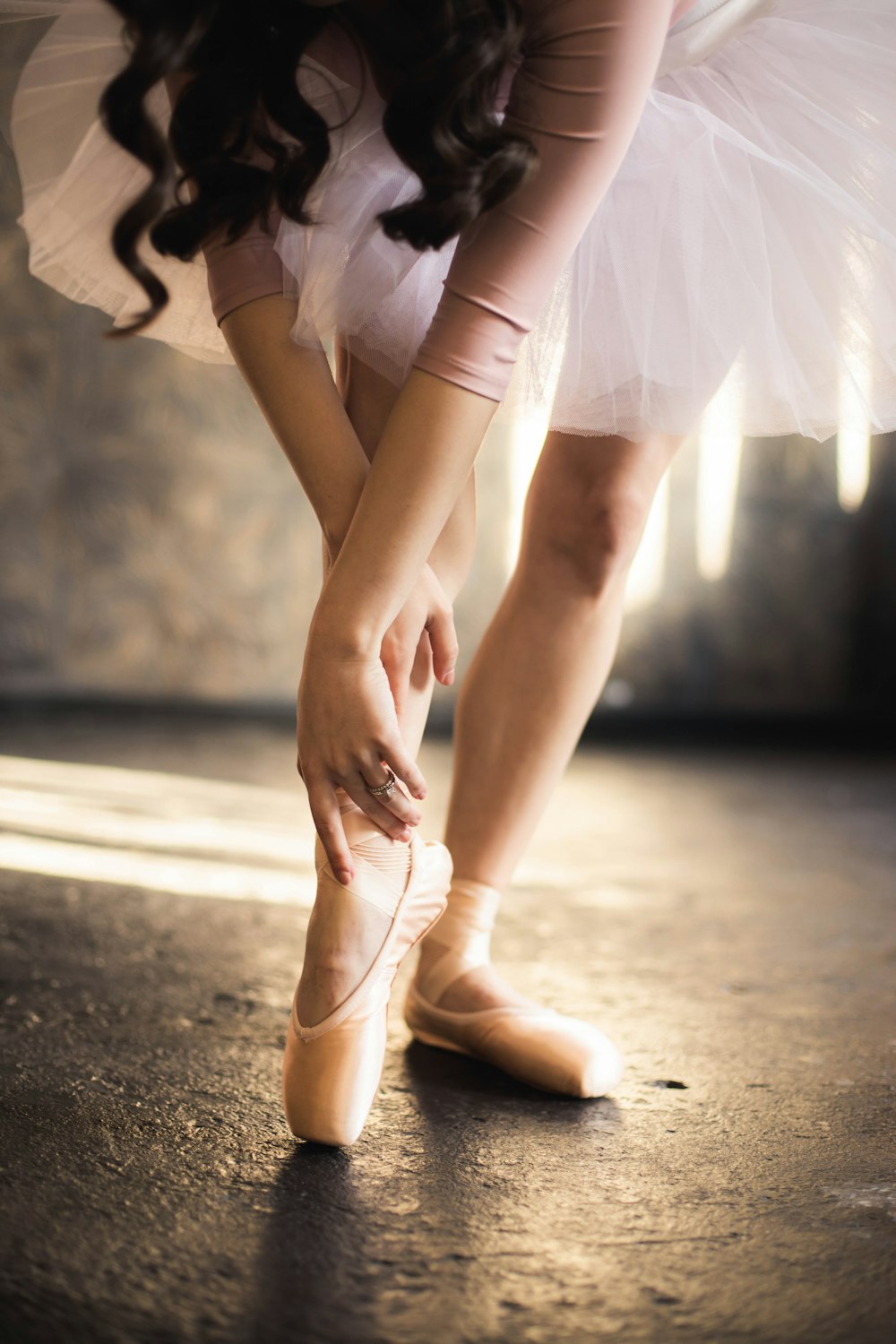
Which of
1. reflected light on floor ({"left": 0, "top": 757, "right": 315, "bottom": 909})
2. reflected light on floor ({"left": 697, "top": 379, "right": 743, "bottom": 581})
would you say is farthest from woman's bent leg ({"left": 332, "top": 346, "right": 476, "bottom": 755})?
reflected light on floor ({"left": 697, "top": 379, "right": 743, "bottom": 581})

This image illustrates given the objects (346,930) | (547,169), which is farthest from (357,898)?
(547,169)

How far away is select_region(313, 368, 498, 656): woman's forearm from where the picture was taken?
0.64 meters

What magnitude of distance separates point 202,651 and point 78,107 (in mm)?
2135

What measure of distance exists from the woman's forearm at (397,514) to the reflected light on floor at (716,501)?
2310 mm

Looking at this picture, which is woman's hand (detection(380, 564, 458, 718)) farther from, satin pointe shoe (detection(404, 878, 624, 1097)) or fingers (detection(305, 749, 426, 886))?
satin pointe shoe (detection(404, 878, 624, 1097))

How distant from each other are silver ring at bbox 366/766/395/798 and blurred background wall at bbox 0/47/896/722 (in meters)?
2.21

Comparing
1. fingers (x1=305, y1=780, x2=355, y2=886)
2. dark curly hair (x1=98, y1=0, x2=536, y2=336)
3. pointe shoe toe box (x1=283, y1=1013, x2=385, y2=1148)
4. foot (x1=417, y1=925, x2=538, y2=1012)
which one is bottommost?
foot (x1=417, y1=925, x2=538, y2=1012)

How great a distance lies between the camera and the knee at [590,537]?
2.75ft

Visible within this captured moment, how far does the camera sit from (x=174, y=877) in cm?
135

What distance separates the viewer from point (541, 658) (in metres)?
0.87

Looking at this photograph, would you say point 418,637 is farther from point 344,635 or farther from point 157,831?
point 157,831

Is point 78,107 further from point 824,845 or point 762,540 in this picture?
point 762,540

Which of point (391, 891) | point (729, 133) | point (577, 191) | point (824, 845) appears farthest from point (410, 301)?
point (824, 845)

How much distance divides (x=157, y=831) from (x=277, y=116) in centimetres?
110
